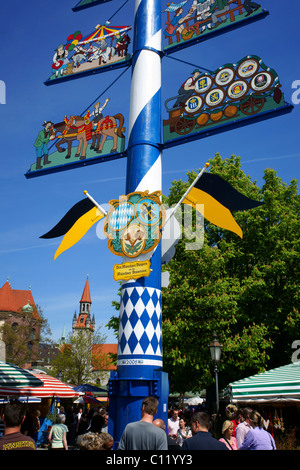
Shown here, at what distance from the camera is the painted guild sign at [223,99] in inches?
364

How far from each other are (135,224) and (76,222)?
2178mm

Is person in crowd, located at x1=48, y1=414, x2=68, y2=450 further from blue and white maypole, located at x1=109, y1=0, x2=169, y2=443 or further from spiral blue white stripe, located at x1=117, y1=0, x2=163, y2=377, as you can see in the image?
spiral blue white stripe, located at x1=117, y1=0, x2=163, y2=377

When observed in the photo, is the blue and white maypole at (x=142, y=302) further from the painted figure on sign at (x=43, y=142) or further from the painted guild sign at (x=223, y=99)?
the painted figure on sign at (x=43, y=142)

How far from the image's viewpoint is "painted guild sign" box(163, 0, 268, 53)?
10250 millimetres

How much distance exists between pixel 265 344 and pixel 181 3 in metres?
13.9

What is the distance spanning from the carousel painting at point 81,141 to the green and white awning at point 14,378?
5.22 m

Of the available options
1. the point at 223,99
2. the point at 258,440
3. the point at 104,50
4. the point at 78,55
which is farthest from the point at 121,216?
the point at 78,55

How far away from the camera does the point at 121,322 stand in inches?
334

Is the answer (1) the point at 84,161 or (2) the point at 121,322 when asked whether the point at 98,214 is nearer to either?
(1) the point at 84,161

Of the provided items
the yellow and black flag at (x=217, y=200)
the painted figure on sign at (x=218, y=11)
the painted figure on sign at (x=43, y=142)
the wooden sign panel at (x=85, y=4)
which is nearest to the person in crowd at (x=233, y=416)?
the yellow and black flag at (x=217, y=200)
